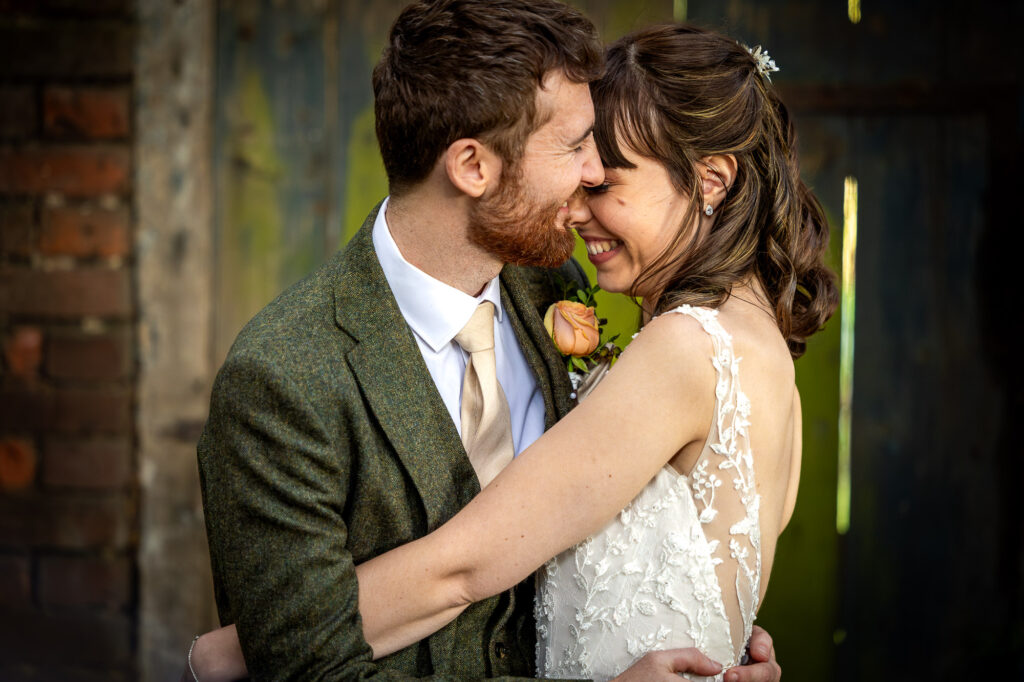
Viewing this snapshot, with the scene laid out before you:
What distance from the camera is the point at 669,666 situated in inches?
69.6

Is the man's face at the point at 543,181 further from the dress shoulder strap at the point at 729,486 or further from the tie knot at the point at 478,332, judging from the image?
the dress shoulder strap at the point at 729,486

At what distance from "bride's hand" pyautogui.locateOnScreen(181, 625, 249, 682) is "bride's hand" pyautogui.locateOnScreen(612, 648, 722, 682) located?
0.72 m

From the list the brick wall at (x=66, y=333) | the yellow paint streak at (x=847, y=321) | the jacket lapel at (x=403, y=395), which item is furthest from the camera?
the yellow paint streak at (x=847, y=321)

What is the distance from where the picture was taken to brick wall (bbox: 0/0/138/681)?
311 cm

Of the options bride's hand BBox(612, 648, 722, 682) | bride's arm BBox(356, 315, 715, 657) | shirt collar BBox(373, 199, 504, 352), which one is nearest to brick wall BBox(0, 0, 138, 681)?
Answer: shirt collar BBox(373, 199, 504, 352)

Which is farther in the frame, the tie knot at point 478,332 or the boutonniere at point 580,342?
the boutonniere at point 580,342

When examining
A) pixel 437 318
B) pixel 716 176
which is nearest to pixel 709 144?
pixel 716 176

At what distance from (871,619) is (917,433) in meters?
0.68

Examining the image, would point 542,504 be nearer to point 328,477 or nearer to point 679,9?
point 328,477

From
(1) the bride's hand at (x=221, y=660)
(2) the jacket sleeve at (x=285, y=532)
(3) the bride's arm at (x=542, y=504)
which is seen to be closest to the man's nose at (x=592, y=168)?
(3) the bride's arm at (x=542, y=504)

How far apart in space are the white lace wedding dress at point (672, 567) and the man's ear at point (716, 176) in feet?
1.06

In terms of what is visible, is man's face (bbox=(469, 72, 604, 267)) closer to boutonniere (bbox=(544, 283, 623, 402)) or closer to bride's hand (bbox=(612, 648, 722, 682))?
boutonniere (bbox=(544, 283, 623, 402))

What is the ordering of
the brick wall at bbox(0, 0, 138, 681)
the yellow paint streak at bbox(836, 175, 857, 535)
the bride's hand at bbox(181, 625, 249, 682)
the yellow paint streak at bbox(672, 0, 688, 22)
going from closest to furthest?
the bride's hand at bbox(181, 625, 249, 682) → the brick wall at bbox(0, 0, 138, 681) → the yellow paint streak at bbox(672, 0, 688, 22) → the yellow paint streak at bbox(836, 175, 857, 535)

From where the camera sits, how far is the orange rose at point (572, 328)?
2.07 m
